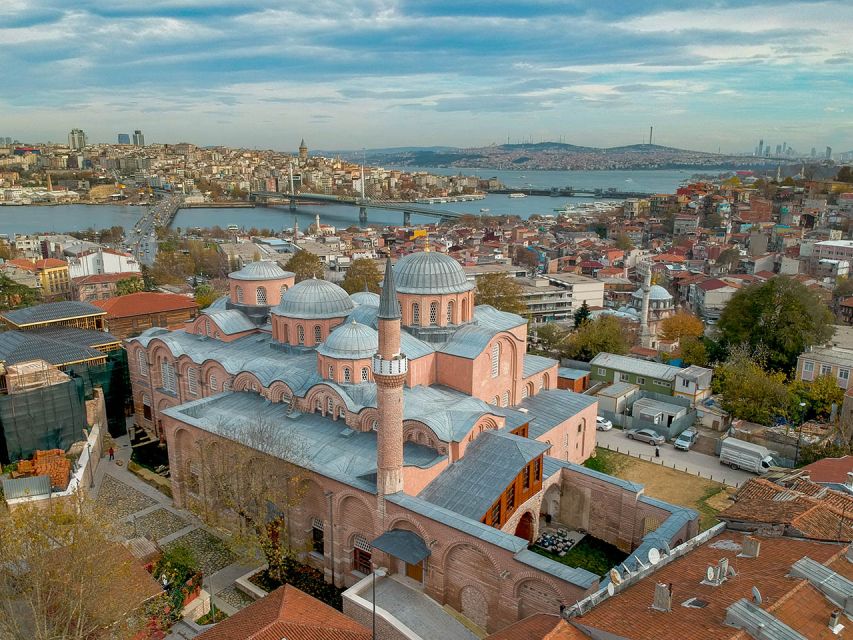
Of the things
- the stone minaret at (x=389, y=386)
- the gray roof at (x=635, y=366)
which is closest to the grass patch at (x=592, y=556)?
the stone minaret at (x=389, y=386)

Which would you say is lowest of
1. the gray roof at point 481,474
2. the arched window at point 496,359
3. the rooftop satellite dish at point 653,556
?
the gray roof at point 481,474

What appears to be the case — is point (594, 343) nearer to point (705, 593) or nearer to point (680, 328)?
point (680, 328)

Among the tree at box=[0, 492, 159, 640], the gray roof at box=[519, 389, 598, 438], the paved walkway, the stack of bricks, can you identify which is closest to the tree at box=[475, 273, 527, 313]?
the gray roof at box=[519, 389, 598, 438]

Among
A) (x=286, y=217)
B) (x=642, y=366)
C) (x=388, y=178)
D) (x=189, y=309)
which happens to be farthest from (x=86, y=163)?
(x=642, y=366)

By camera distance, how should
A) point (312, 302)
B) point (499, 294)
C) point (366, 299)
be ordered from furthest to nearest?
point (499, 294), point (366, 299), point (312, 302)

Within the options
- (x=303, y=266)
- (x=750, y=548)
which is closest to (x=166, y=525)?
(x=750, y=548)

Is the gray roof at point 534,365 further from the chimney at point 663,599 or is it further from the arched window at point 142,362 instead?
the arched window at point 142,362
